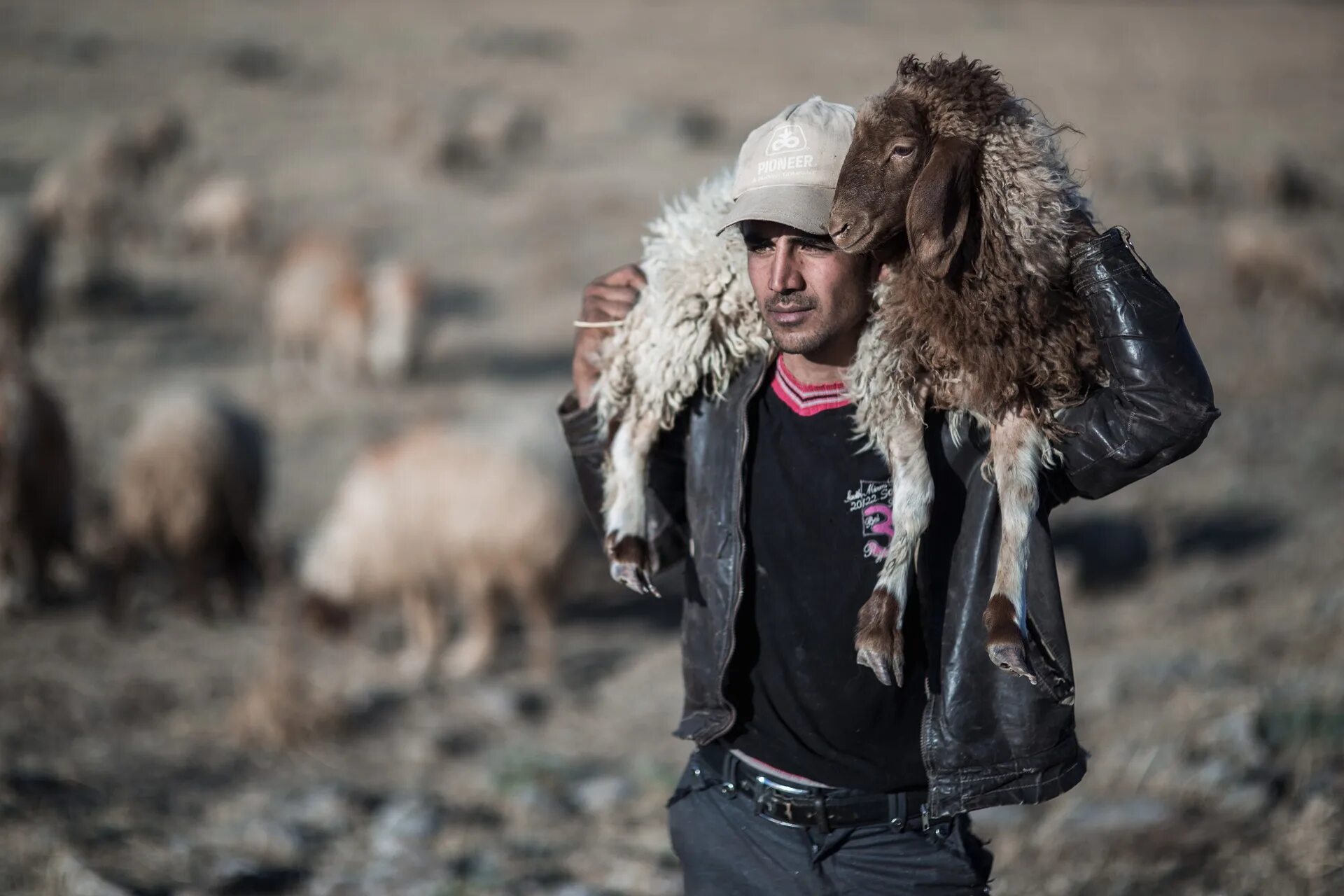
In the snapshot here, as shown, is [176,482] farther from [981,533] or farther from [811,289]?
[981,533]

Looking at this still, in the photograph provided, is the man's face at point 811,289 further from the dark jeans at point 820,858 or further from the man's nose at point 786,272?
the dark jeans at point 820,858

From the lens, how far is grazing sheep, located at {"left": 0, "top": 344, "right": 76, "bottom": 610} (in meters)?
7.42

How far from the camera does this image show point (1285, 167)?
67.6ft

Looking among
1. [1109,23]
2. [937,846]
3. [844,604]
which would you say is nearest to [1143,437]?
[844,604]

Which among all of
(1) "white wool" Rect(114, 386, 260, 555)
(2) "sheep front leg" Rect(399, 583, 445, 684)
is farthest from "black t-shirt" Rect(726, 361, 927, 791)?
(1) "white wool" Rect(114, 386, 260, 555)

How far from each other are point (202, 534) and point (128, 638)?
2.54ft

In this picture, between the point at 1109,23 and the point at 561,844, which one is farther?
the point at 1109,23

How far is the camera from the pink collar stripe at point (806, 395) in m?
2.26

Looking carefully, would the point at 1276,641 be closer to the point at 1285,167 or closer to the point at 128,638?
the point at 128,638

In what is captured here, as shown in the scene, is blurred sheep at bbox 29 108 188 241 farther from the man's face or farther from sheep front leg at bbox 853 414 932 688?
sheep front leg at bbox 853 414 932 688

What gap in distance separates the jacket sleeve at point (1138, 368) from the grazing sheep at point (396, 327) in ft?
36.8

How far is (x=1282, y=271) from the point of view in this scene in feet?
46.5

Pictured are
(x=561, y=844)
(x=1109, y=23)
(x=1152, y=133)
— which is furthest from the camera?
(x=1109, y=23)

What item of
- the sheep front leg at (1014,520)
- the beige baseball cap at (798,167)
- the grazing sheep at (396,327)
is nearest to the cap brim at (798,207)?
the beige baseball cap at (798,167)
